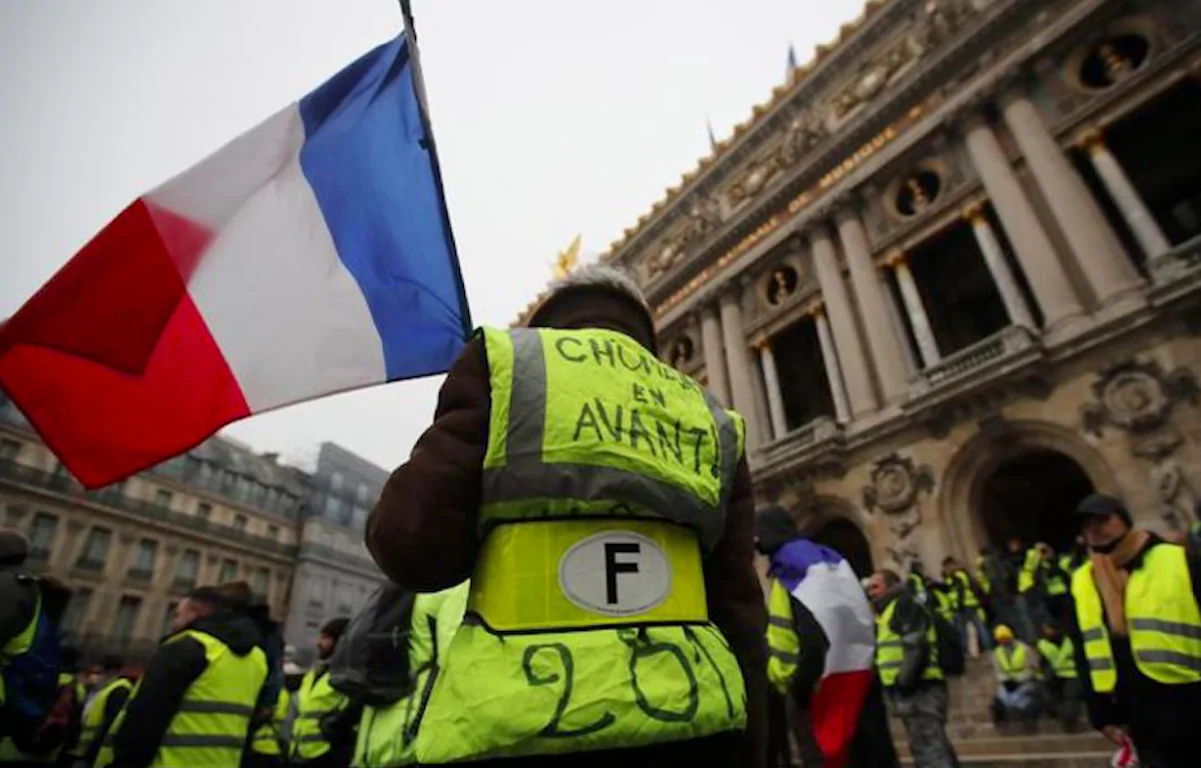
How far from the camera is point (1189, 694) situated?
2.54 m

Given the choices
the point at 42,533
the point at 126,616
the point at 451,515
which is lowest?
the point at 451,515

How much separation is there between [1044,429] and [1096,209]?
4.15m

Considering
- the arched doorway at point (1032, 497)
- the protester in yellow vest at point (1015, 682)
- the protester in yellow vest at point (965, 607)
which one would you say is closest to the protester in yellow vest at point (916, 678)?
the protester in yellow vest at point (1015, 682)

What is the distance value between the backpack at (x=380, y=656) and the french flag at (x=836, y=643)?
7.29 feet

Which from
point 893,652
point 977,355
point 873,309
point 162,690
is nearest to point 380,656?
point 162,690

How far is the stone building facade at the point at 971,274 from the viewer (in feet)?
30.4

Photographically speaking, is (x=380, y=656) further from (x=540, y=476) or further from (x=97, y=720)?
(x=97, y=720)

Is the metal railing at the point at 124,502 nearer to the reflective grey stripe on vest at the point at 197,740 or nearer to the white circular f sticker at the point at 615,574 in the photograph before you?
the reflective grey stripe on vest at the point at 197,740

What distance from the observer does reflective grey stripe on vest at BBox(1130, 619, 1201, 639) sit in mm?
2541

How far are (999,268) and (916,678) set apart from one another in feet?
34.6

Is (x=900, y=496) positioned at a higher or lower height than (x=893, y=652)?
higher

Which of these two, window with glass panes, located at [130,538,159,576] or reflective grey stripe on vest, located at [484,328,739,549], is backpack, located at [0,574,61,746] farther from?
window with glass panes, located at [130,538,159,576]

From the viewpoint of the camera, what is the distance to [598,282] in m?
1.75

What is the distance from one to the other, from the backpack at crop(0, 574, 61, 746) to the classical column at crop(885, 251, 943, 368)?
13365mm
